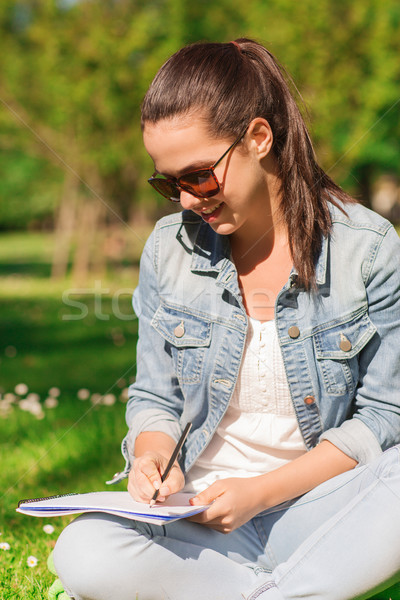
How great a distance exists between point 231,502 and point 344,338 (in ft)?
1.86

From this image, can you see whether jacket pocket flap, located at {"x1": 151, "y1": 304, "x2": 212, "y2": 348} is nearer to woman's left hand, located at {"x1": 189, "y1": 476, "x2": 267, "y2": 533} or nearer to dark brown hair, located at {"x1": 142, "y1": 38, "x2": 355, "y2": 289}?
dark brown hair, located at {"x1": 142, "y1": 38, "x2": 355, "y2": 289}

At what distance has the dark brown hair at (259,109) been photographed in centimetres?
189

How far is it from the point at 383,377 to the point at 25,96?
11.7 metres

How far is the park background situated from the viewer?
151 inches

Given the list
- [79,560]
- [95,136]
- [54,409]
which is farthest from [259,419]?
[95,136]

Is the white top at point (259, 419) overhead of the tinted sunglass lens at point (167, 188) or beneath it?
beneath

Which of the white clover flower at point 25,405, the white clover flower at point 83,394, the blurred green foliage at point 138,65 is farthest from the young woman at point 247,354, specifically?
the blurred green foliage at point 138,65

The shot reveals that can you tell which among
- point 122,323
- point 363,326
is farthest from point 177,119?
point 122,323

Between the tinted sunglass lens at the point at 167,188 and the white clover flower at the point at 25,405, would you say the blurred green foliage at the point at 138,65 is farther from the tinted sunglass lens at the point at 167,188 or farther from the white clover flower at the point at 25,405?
the tinted sunglass lens at the point at 167,188

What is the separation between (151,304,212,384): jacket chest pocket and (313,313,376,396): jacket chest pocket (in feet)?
1.09

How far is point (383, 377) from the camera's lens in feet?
6.59

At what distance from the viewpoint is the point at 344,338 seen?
202 cm

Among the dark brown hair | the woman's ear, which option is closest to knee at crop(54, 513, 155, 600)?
the dark brown hair

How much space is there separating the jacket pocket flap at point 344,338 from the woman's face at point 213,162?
0.40 metres
